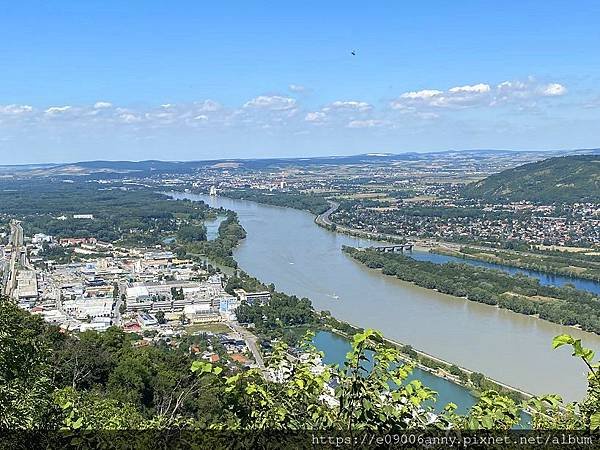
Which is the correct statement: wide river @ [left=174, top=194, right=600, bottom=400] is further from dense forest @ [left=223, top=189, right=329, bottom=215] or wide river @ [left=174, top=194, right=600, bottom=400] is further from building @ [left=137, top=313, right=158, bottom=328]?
dense forest @ [left=223, top=189, right=329, bottom=215]

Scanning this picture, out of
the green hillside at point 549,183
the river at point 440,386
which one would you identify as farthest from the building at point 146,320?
the green hillside at point 549,183

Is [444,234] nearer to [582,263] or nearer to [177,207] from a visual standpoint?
[582,263]

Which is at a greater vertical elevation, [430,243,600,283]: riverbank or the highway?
[430,243,600,283]: riverbank

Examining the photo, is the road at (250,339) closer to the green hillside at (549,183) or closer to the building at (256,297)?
the building at (256,297)

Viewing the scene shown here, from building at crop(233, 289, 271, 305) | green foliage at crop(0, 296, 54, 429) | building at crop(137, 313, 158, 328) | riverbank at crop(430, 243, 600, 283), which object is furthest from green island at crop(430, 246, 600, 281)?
green foliage at crop(0, 296, 54, 429)

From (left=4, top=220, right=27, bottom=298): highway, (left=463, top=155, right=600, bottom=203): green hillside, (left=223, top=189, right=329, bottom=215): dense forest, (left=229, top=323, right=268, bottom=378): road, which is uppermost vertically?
(left=463, top=155, right=600, bottom=203): green hillside

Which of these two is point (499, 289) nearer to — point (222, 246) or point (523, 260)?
point (523, 260)
